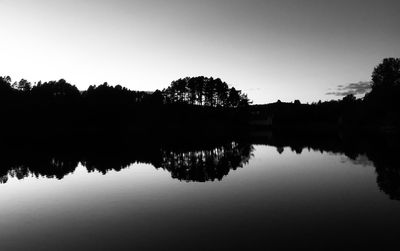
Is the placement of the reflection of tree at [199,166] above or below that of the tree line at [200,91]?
below

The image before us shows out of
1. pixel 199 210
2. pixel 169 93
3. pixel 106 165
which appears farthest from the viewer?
pixel 169 93

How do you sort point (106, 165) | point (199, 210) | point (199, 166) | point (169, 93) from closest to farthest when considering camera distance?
point (199, 210), point (199, 166), point (106, 165), point (169, 93)

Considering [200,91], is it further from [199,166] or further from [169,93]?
[199,166]

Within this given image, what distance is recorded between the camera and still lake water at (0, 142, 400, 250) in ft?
35.0

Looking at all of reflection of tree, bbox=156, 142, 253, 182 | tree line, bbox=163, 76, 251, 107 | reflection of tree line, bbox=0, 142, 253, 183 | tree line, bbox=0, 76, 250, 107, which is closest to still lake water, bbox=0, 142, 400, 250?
reflection of tree, bbox=156, 142, 253, 182

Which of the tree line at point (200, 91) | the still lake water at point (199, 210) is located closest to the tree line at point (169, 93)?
the tree line at point (200, 91)

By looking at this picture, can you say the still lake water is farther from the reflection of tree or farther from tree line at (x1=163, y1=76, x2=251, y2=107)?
tree line at (x1=163, y1=76, x2=251, y2=107)

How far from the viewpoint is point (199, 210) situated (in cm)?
1456

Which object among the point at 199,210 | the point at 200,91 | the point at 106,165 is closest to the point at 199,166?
the point at 106,165

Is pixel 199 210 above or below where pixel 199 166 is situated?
above

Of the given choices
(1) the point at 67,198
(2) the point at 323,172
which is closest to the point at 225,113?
(2) the point at 323,172

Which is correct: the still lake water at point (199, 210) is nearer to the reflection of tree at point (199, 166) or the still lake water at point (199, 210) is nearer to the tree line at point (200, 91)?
the reflection of tree at point (199, 166)

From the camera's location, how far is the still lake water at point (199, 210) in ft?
35.0

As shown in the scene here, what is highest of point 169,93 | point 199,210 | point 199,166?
point 169,93
